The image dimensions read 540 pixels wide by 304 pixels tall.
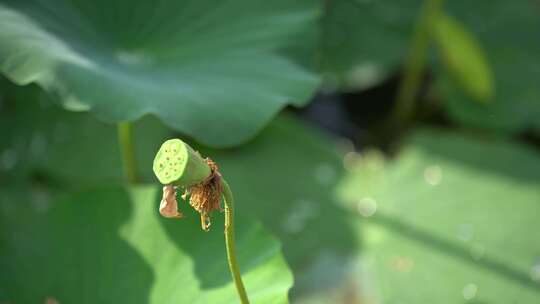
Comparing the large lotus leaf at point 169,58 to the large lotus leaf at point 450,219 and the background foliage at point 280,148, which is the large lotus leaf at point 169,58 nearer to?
the background foliage at point 280,148

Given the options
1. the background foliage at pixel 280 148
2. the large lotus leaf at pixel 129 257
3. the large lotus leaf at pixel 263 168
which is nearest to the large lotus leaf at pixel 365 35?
the background foliage at pixel 280 148

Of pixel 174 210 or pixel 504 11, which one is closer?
pixel 174 210

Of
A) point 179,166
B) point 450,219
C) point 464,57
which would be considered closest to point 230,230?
point 179,166

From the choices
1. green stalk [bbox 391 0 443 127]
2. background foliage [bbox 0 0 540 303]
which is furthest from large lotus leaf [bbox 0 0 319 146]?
green stalk [bbox 391 0 443 127]

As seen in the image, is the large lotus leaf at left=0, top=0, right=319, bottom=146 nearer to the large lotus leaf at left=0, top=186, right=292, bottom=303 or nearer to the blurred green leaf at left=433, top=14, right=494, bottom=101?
the large lotus leaf at left=0, top=186, right=292, bottom=303

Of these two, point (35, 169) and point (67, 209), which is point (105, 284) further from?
point (35, 169)

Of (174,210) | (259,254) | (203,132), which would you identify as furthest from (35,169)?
(174,210)
